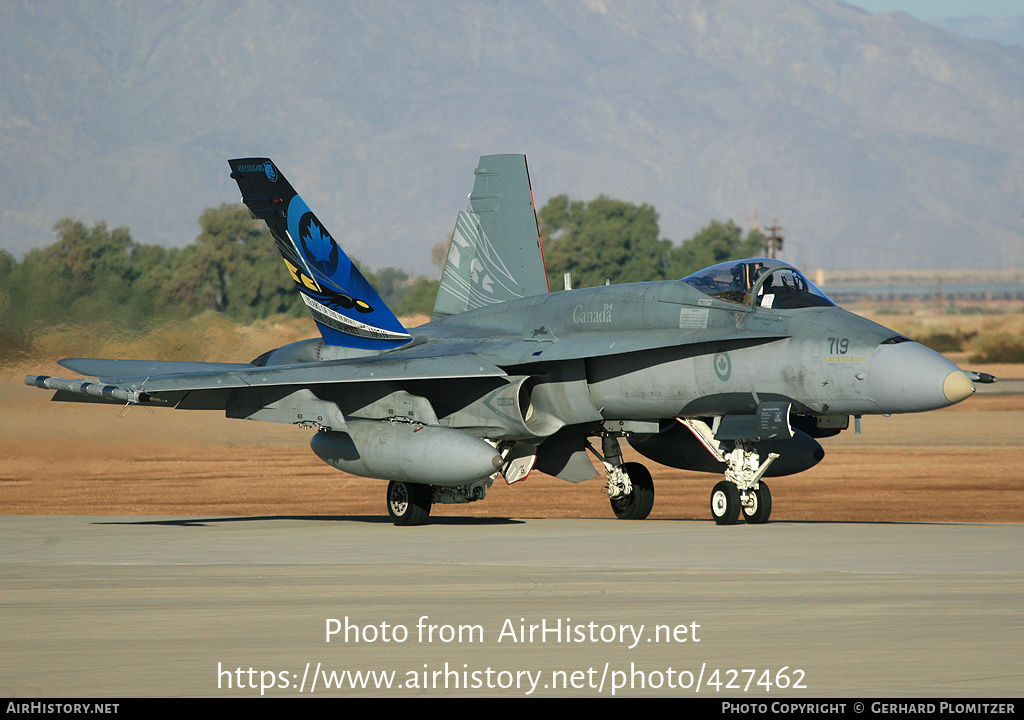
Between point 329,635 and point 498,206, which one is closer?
point 329,635

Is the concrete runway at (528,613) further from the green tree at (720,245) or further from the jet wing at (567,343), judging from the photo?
the green tree at (720,245)

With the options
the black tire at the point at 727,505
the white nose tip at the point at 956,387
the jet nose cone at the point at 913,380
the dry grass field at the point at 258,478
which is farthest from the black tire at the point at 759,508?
the dry grass field at the point at 258,478

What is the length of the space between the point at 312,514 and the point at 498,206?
5.02 m

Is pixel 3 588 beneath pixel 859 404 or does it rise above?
beneath

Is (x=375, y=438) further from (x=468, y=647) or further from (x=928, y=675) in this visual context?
(x=928, y=675)

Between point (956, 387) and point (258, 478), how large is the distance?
52.8 ft

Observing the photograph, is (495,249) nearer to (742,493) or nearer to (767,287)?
(767,287)

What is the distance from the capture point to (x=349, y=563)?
11.0 meters

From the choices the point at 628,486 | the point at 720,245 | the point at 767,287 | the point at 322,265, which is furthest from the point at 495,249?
the point at 720,245

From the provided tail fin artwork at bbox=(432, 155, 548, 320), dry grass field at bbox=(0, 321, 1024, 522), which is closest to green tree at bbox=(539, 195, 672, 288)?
dry grass field at bbox=(0, 321, 1024, 522)

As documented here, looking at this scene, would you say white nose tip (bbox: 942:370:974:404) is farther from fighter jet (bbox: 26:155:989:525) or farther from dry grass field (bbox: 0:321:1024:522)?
dry grass field (bbox: 0:321:1024:522)

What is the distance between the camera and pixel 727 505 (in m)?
13.6

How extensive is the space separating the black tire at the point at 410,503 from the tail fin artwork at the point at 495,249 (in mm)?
4485
